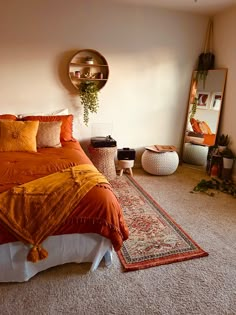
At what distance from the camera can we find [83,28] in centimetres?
329

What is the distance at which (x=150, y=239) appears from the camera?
213cm

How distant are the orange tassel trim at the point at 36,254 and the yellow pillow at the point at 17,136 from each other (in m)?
1.35

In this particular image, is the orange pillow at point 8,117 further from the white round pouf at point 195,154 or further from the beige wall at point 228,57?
the beige wall at point 228,57

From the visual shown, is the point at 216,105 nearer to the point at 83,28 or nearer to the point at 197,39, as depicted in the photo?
the point at 197,39

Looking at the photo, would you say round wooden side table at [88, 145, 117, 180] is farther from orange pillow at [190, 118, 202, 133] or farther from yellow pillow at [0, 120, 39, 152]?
orange pillow at [190, 118, 202, 133]

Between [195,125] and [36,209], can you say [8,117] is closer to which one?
[36,209]

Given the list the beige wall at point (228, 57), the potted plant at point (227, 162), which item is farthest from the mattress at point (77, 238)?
the beige wall at point (228, 57)

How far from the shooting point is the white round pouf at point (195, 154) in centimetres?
397

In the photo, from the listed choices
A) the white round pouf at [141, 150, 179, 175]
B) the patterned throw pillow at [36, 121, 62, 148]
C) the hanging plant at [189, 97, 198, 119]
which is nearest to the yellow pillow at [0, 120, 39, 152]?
the patterned throw pillow at [36, 121, 62, 148]

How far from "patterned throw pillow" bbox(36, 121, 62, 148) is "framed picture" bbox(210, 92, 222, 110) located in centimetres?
239

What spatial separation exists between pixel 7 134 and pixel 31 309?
181 centimetres

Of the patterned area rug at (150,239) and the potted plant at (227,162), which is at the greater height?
the potted plant at (227,162)

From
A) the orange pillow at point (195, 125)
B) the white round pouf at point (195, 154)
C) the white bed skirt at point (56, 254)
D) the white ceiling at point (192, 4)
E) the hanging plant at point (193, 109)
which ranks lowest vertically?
the white bed skirt at point (56, 254)

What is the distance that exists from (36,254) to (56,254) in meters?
0.17
